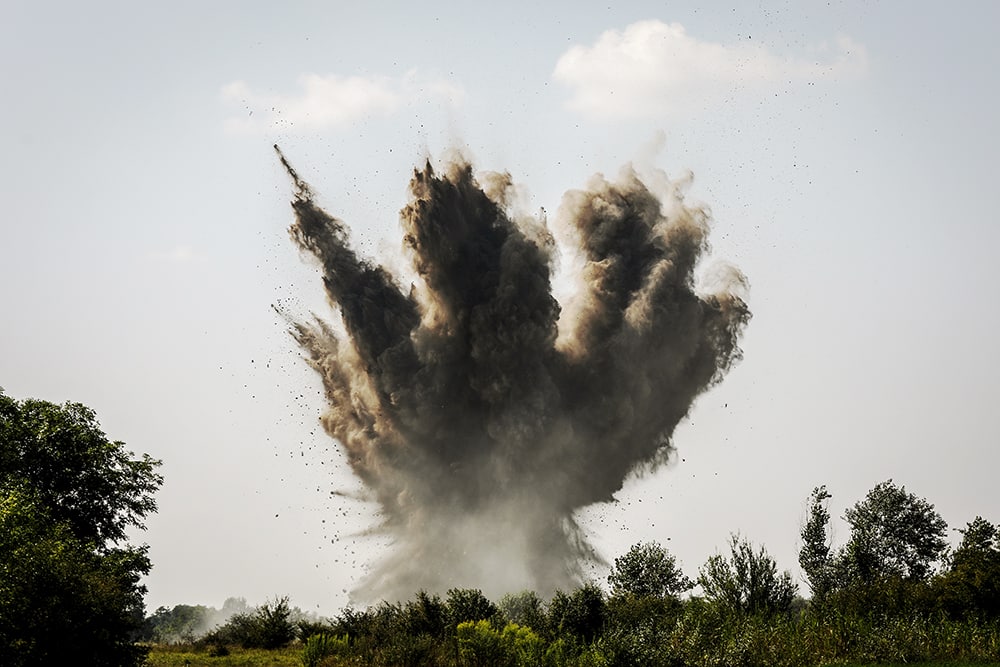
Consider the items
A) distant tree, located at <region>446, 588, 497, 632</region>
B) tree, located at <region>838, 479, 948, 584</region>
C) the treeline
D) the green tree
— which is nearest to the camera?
the green tree

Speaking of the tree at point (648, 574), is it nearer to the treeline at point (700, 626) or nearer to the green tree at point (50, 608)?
the treeline at point (700, 626)

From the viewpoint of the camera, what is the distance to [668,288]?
64250 mm

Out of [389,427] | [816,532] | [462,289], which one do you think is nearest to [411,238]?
[462,289]

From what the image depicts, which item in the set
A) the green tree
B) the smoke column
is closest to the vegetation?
Result: the green tree

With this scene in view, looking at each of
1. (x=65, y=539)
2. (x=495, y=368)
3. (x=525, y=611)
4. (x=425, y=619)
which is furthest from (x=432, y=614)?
(x=495, y=368)

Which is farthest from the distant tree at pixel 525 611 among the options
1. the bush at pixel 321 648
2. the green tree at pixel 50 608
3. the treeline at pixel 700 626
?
the green tree at pixel 50 608

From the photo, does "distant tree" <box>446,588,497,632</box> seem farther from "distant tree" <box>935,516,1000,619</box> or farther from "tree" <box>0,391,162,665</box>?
"distant tree" <box>935,516,1000,619</box>

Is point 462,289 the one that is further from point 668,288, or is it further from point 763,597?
point 763,597

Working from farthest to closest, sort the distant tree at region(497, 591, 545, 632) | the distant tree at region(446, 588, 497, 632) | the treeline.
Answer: the distant tree at region(446, 588, 497, 632) < the distant tree at region(497, 591, 545, 632) < the treeline

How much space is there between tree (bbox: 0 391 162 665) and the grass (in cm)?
248

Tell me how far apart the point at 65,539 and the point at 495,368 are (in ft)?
112

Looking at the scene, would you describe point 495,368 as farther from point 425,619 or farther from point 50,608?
point 50,608

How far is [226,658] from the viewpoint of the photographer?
3694 centimetres

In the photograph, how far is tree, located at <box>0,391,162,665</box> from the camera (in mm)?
23688
